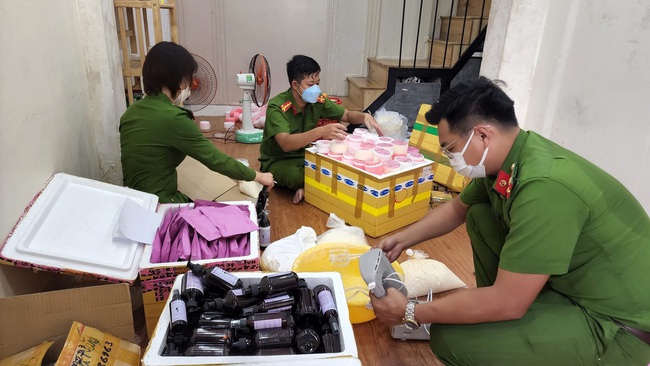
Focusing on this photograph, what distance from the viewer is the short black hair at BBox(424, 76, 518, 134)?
3.96 feet

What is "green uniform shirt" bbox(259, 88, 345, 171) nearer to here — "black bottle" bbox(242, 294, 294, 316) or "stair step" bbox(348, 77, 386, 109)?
"stair step" bbox(348, 77, 386, 109)

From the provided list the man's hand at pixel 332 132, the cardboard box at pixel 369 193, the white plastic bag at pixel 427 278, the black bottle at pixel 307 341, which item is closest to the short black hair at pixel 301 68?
the man's hand at pixel 332 132

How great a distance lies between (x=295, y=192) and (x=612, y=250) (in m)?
2.15

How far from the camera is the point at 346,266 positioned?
6.40 feet

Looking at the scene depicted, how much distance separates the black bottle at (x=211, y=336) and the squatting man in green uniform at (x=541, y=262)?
1.51 ft

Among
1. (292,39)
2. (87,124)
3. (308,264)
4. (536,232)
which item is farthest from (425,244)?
(292,39)

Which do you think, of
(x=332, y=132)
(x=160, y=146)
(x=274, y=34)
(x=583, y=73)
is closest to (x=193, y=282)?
(x=160, y=146)

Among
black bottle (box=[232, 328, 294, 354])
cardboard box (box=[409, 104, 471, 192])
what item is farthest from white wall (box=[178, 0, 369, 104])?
black bottle (box=[232, 328, 294, 354])

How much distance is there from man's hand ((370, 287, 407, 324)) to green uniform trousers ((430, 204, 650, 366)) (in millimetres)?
181

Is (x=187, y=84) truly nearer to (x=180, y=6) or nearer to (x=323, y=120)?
(x=323, y=120)

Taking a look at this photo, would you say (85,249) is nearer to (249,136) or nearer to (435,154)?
(435,154)

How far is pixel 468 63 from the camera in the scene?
13.3 ft

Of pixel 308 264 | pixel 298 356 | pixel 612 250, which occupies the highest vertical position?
pixel 612 250

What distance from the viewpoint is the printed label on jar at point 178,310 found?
1.08m
